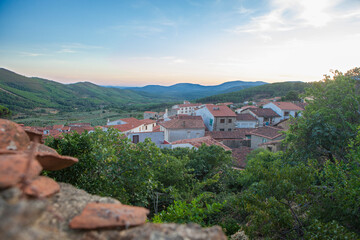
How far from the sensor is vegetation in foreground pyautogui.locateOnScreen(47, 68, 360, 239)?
5320 mm

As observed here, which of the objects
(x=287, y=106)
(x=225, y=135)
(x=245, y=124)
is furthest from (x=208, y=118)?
(x=287, y=106)

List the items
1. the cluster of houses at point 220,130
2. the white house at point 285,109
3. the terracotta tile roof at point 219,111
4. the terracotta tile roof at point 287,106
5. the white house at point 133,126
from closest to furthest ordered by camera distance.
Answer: the cluster of houses at point 220,130
the white house at point 133,126
the terracotta tile roof at point 219,111
the white house at point 285,109
the terracotta tile roof at point 287,106

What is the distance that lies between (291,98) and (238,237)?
74314 mm

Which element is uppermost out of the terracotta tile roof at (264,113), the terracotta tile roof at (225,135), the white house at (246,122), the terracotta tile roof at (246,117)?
the terracotta tile roof at (264,113)

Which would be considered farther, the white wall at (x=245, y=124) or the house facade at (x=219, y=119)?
the white wall at (x=245, y=124)

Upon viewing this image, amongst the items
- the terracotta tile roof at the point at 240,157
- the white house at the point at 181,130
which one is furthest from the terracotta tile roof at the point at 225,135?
the terracotta tile roof at the point at 240,157

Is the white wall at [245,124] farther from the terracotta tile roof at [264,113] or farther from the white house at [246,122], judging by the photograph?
the terracotta tile roof at [264,113]

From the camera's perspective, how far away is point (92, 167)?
245 inches

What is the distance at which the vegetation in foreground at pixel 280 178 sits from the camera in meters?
5.32

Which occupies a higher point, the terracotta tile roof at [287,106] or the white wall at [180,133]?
the terracotta tile roof at [287,106]

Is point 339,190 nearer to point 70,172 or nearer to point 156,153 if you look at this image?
point 156,153

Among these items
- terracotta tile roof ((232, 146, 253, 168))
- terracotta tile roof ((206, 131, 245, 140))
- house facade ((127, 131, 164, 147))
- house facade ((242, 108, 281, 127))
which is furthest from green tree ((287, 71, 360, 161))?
house facade ((242, 108, 281, 127))

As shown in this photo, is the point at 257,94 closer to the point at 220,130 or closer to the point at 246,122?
the point at 246,122

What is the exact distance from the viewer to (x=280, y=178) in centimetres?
579
